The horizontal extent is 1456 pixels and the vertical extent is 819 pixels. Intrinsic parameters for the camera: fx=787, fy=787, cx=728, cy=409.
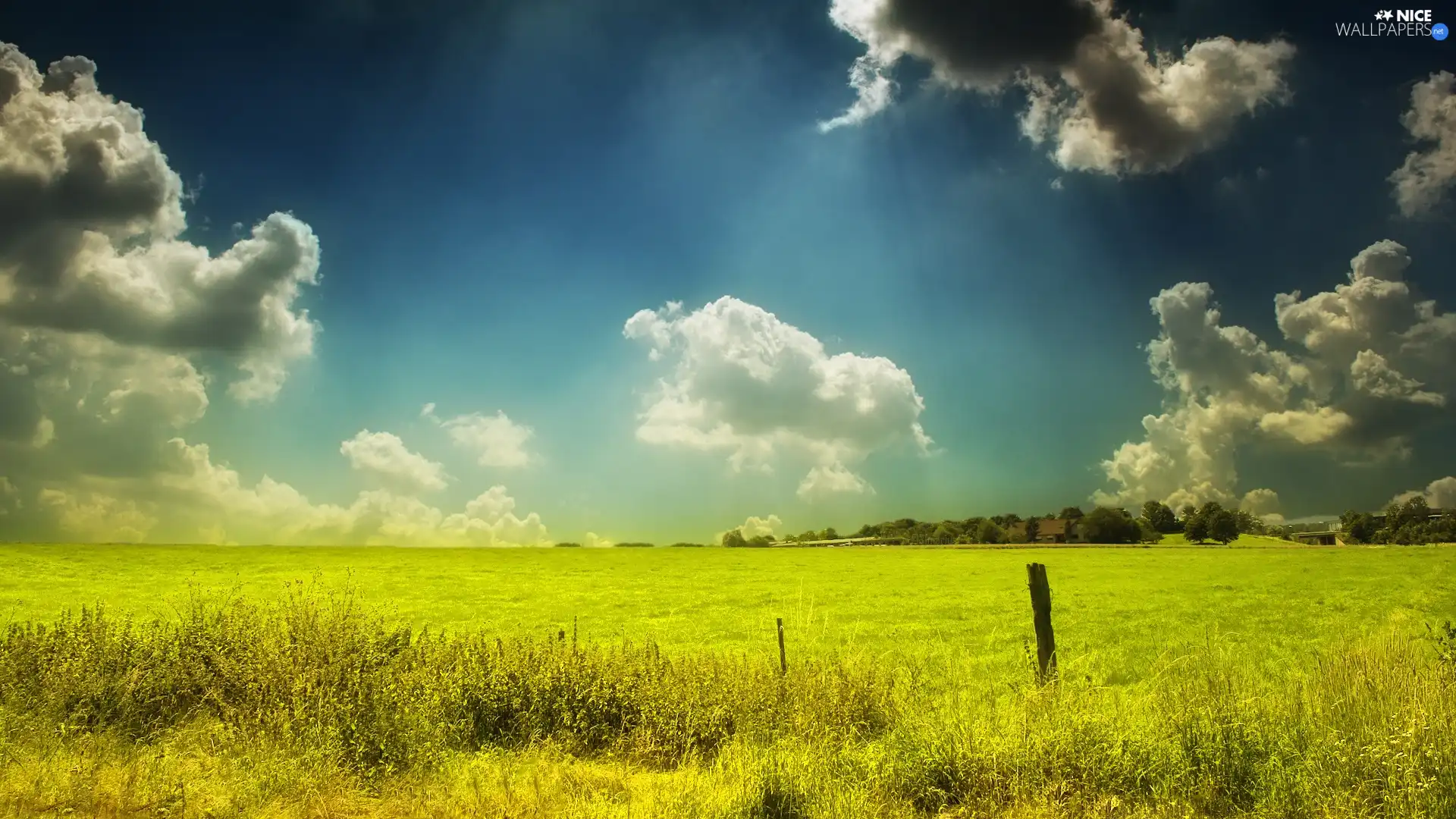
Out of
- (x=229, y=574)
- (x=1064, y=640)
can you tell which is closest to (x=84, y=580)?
(x=229, y=574)

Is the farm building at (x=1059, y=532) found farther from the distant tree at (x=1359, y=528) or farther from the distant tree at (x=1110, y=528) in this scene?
the distant tree at (x=1359, y=528)

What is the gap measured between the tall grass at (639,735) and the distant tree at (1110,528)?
141 metres

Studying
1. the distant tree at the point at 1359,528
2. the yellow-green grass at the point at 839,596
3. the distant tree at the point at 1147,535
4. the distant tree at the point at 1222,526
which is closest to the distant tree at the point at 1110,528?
the distant tree at the point at 1147,535

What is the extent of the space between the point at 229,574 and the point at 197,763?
53.0 metres

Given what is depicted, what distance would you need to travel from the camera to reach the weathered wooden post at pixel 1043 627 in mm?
10932

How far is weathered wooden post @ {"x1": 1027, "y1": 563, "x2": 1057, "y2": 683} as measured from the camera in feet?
35.9

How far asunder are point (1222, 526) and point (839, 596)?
11698 centimetres

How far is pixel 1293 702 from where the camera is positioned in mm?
8875

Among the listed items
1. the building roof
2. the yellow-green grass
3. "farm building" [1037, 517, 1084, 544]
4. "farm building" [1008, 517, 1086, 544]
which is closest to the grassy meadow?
the yellow-green grass

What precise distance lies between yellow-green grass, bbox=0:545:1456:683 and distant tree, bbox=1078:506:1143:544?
5904 centimetres

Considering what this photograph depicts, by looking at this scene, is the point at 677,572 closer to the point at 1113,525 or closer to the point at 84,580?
the point at 84,580

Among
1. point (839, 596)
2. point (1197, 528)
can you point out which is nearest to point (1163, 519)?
point (1197, 528)

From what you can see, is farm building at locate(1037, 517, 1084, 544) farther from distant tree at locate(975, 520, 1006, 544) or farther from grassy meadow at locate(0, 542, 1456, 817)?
grassy meadow at locate(0, 542, 1456, 817)

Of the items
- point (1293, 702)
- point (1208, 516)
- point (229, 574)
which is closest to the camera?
point (1293, 702)
